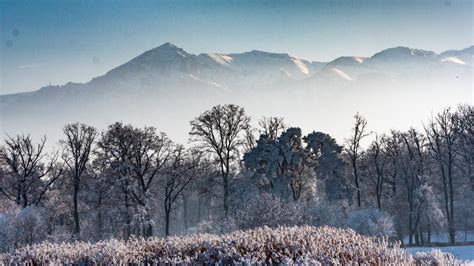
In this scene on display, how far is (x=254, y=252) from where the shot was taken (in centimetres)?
1320

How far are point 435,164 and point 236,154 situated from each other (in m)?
23.1

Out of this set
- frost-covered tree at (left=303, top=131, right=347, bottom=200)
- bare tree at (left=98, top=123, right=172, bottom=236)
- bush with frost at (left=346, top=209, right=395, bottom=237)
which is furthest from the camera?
frost-covered tree at (left=303, top=131, right=347, bottom=200)

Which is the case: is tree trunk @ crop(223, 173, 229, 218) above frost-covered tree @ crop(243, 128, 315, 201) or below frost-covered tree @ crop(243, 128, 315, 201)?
below

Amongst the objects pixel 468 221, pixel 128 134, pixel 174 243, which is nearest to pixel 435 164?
pixel 468 221

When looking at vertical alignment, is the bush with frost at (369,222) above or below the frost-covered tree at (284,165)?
below

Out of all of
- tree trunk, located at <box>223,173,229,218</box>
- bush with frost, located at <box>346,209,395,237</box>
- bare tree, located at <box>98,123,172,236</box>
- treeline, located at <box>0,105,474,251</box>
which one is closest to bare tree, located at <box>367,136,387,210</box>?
treeline, located at <box>0,105,474,251</box>

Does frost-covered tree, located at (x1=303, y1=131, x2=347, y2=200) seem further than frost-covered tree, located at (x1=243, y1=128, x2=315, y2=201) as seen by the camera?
Yes

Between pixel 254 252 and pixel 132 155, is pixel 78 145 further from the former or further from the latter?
pixel 254 252

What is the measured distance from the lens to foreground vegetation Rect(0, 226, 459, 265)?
12078 mm

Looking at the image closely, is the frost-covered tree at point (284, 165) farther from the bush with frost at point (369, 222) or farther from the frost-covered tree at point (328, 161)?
the bush with frost at point (369, 222)

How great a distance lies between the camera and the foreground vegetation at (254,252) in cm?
1208

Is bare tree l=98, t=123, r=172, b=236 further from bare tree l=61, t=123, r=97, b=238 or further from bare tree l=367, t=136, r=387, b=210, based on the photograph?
bare tree l=367, t=136, r=387, b=210

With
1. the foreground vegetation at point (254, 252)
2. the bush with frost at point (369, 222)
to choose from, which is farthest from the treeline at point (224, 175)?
the foreground vegetation at point (254, 252)

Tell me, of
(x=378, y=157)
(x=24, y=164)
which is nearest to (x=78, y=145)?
(x=24, y=164)
